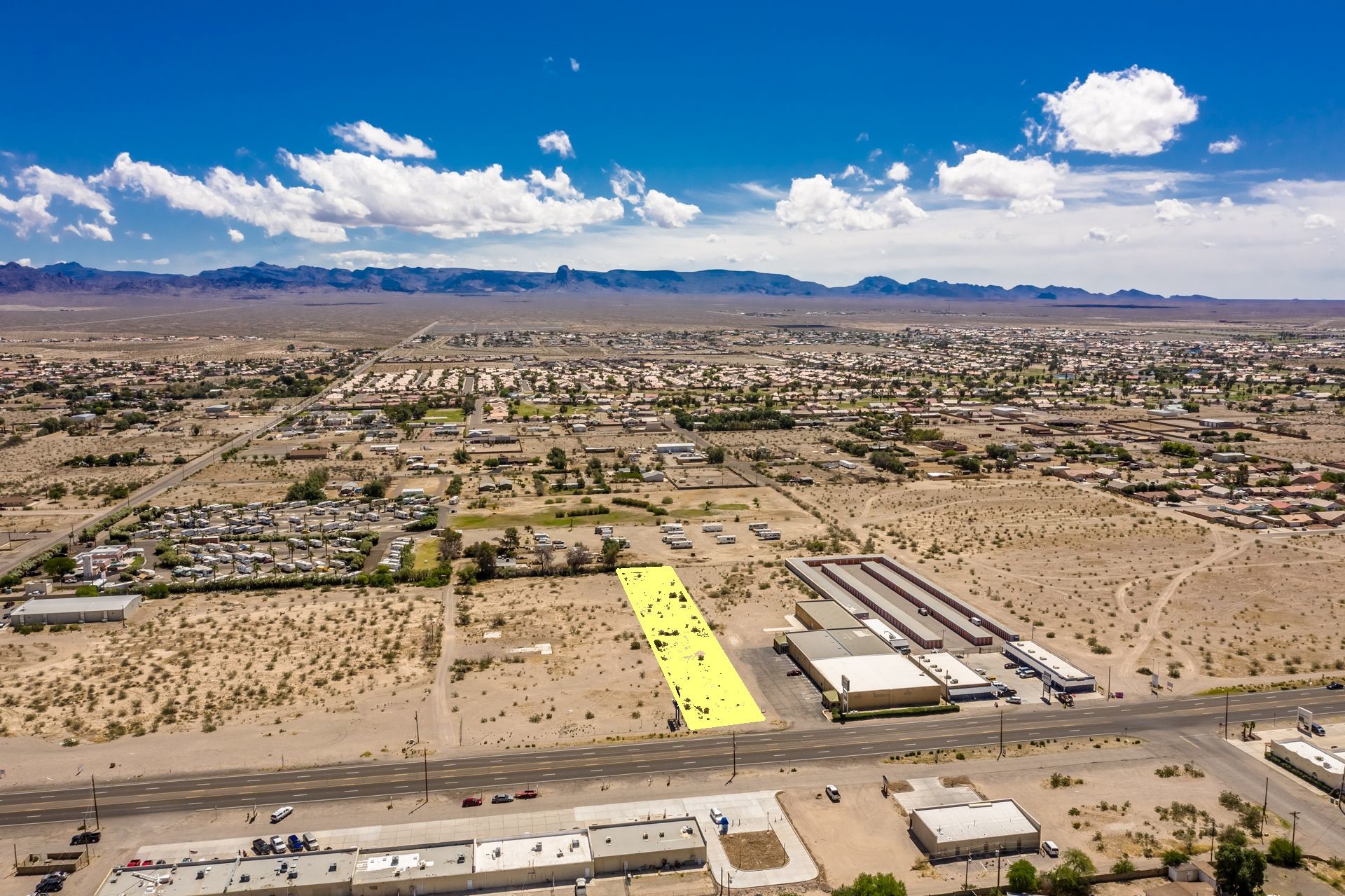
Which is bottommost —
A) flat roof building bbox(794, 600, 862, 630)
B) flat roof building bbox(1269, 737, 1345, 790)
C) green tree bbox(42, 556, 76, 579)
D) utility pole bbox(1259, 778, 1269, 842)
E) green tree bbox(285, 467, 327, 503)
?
utility pole bbox(1259, 778, 1269, 842)

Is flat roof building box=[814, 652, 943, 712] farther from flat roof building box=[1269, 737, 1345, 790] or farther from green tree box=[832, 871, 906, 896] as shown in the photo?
flat roof building box=[1269, 737, 1345, 790]

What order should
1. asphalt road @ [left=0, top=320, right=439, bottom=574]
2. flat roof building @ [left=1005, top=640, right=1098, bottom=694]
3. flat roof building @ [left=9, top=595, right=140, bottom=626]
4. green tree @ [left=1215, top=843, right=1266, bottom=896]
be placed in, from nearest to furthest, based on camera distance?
green tree @ [left=1215, top=843, right=1266, bottom=896]
flat roof building @ [left=1005, top=640, right=1098, bottom=694]
flat roof building @ [left=9, top=595, right=140, bottom=626]
asphalt road @ [left=0, top=320, right=439, bottom=574]

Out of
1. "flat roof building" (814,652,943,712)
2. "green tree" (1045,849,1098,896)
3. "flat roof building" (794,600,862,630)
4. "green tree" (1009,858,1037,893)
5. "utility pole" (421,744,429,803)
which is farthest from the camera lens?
"flat roof building" (794,600,862,630)

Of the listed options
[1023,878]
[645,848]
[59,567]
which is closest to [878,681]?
[1023,878]

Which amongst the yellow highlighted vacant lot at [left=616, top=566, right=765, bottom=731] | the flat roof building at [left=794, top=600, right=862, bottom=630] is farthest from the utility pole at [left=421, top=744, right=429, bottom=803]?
the flat roof building at [left=794, top=600, right=862, bottom=630]

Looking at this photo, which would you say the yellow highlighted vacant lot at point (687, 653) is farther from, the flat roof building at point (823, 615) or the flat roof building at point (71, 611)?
the flat roof building at point (71, 611)

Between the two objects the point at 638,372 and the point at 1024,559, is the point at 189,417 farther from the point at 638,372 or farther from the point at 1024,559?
the point at 1024,559

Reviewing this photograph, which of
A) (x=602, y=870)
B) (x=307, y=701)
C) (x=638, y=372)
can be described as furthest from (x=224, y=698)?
(x=638, y=372)

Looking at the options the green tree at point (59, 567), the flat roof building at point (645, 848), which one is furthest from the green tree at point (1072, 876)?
the green tree at point (59, 567)
